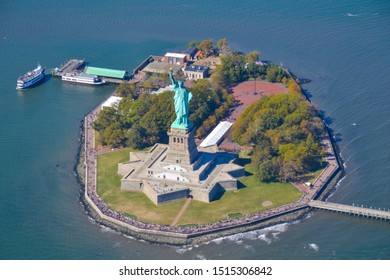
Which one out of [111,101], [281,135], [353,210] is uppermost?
[281,135]

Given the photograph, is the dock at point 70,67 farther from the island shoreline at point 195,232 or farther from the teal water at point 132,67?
the island shoreline at point 195,232

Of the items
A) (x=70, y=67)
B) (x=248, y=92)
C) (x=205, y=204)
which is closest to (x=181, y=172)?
(x=205, y=204)

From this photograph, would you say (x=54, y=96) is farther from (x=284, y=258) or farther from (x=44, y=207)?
(x=284, y=258)

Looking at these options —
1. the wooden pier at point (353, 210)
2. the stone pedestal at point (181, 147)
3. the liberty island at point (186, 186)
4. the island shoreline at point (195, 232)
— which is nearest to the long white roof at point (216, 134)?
the liberty island at point (186, 186)

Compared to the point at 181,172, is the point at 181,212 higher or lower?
lower

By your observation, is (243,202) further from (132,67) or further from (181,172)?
(132,67)

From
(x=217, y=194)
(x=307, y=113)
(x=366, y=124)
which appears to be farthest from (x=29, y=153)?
(x=366, y=124)
